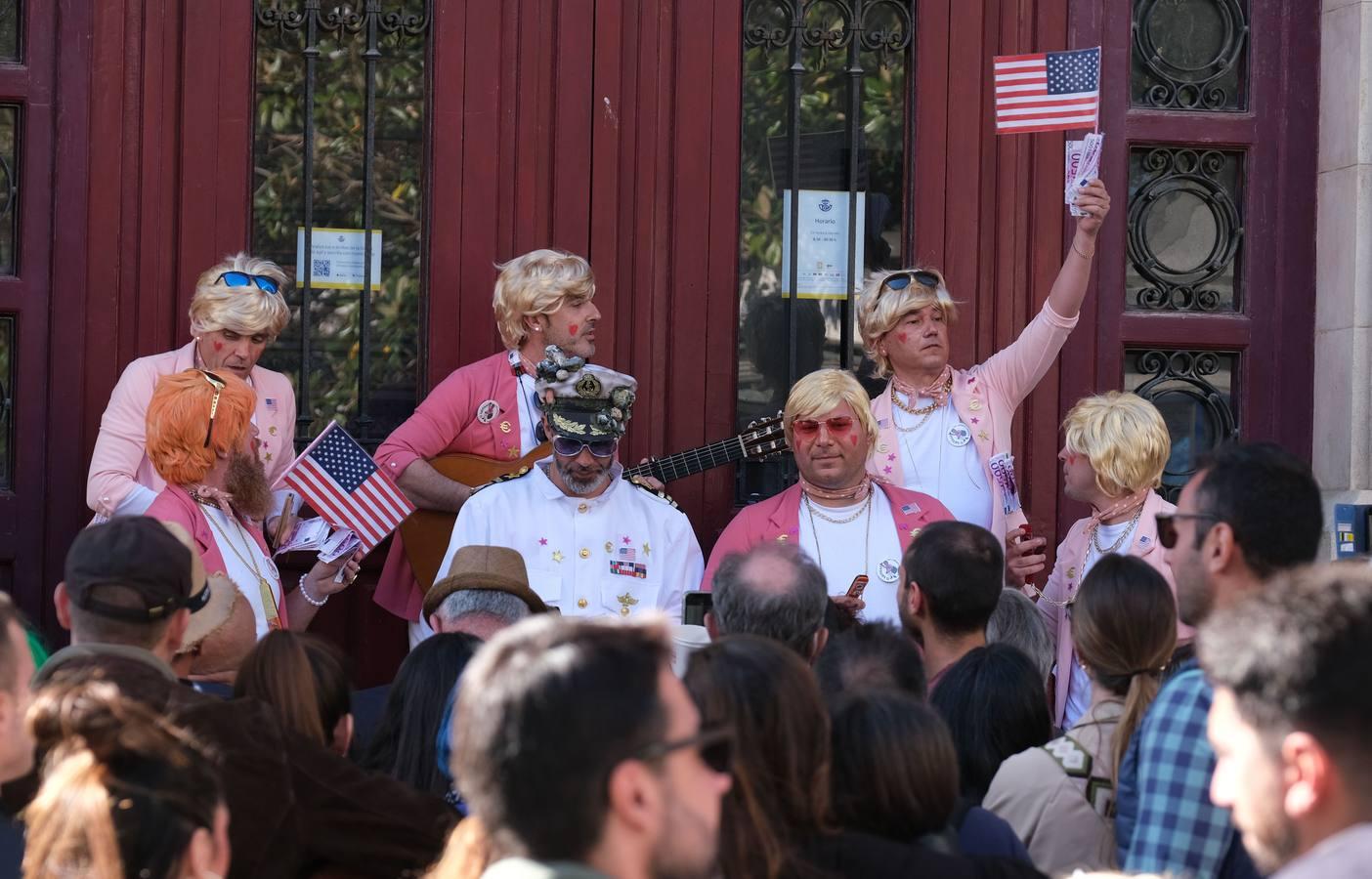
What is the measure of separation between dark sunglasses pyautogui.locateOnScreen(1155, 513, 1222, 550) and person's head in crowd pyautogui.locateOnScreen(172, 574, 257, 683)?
2.05 meters

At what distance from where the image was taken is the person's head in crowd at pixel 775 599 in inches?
163

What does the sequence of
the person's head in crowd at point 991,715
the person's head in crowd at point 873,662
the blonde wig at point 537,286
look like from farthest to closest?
1. the blonde wig at point 537,286
2. the person's head in crowd at point 991,715
3. the person's head in crowd at point 873,662

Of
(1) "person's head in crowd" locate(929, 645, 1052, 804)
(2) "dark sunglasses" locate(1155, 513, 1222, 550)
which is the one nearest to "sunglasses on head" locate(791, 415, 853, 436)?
(1) "person's head in crowd" locate(929, 645, 1052, 804)

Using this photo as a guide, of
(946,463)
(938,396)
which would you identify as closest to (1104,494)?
(946,463)

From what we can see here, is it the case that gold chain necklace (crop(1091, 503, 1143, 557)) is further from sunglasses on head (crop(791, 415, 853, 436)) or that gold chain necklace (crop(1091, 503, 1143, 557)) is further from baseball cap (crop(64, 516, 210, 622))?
baseball cap (crop(64, 516, 210, 622))

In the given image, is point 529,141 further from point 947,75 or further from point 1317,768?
point 1317,768

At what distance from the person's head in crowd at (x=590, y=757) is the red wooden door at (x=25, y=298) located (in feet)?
14.0

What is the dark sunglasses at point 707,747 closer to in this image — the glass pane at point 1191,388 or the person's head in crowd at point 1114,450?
the person's head in crowd at point 1114,450

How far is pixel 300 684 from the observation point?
3590 millimetres

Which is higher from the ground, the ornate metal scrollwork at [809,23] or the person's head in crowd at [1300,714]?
the ornate metal scrollwork at [809,23]

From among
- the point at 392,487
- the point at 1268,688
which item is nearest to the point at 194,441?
the point at 392,487

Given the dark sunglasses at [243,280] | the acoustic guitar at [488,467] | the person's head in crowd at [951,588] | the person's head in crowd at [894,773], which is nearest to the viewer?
the person's head in crowd at [894,773]

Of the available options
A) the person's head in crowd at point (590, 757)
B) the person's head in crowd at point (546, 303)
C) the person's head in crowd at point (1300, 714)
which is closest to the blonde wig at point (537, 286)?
the person's head in crowd at point (546, 303)

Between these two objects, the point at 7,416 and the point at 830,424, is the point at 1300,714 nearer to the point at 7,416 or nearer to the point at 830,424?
the point at 830,424
